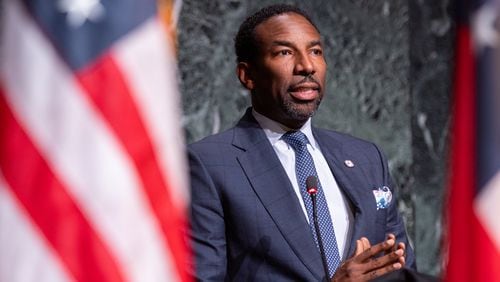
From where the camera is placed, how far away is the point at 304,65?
2422 mm

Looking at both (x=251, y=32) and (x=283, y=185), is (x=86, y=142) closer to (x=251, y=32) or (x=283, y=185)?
(x=283, y=185)

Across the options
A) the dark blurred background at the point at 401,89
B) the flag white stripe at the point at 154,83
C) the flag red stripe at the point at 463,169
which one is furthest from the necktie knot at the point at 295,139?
the flag white stripe at the point at 154,83

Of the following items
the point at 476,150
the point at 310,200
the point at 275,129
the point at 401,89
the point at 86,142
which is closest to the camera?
the point at 86,142

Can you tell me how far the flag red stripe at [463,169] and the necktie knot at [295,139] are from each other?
101cm

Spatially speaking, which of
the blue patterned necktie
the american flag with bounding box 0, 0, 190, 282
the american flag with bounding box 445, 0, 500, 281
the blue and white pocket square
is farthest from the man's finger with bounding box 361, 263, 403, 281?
the american flag with bounding box 0, 0, 190, 282

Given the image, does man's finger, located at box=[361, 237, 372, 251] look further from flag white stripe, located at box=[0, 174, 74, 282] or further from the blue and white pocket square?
flag white stripe, located at box=[0, 174, 74, 282]

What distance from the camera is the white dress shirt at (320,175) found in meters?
2.38

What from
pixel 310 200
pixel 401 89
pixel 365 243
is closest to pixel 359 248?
pixel 365 243

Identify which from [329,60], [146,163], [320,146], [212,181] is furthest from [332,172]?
[146,163]

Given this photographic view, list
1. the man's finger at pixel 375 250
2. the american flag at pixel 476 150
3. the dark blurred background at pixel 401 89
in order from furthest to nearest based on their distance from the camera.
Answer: the dark blurred background at pixel 401 89
the man's finger at pixel 375 250
the american flag at pixel 476 150

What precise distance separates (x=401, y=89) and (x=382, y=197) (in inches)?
40.6

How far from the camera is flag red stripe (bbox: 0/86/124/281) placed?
129 centimetres

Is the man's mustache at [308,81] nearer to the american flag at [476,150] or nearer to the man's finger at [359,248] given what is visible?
the man's finger at [359,248]

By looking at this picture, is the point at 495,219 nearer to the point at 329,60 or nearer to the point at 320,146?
the point at 320,146
